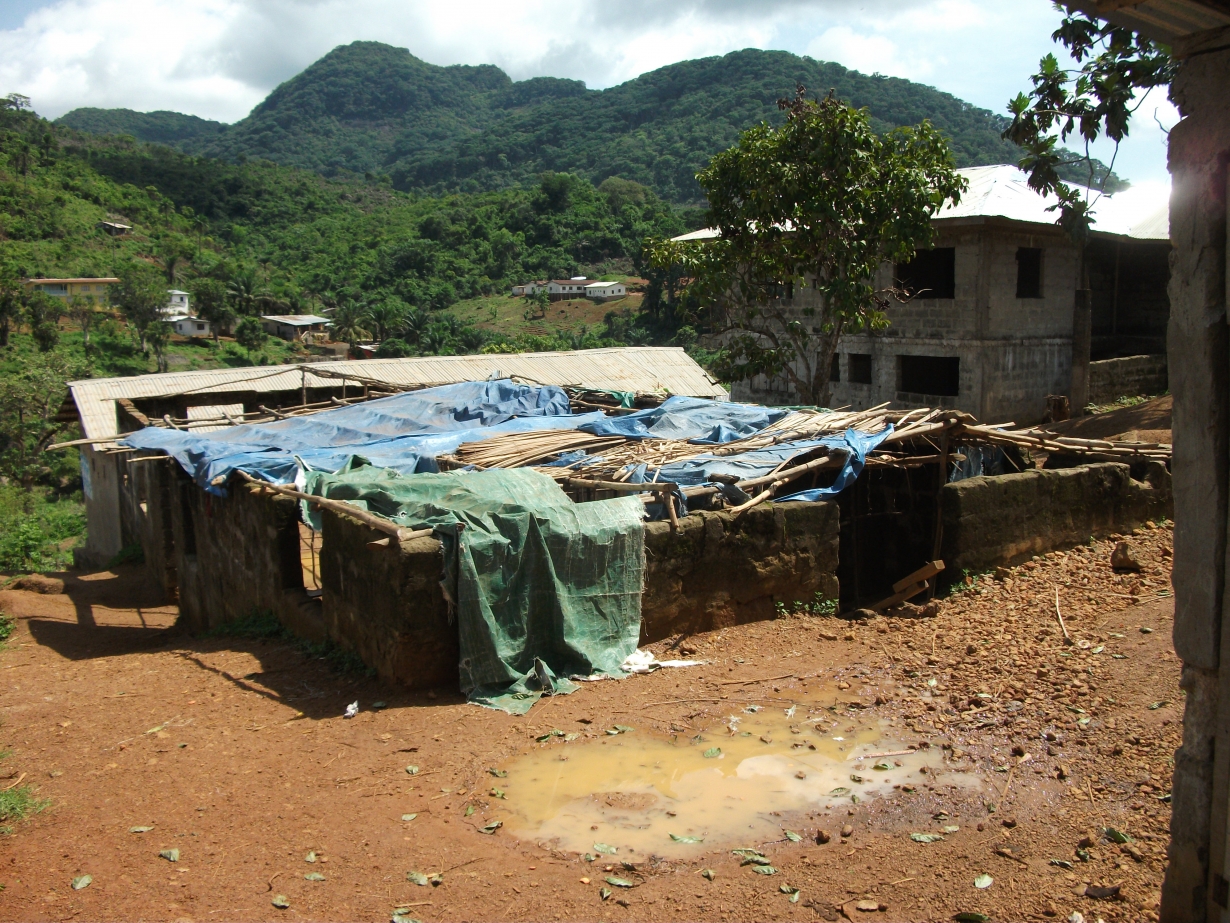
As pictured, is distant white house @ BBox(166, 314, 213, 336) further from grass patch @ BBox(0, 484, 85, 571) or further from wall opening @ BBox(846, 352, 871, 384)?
wall opening @ BBox(846, 352, 871, 384)

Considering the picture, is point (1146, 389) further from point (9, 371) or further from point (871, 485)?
point (9, 371)

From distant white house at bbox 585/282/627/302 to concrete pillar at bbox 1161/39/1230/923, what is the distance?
212ft

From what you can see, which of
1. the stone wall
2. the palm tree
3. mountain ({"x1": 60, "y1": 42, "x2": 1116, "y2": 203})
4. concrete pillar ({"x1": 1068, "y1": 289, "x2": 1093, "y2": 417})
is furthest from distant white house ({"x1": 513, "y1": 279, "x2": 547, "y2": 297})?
the stone wall

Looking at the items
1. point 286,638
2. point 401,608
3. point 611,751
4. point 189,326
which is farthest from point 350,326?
point 611,751

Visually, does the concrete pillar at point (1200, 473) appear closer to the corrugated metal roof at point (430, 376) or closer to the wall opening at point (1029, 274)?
the corrugated metal roof at point (430, 376)

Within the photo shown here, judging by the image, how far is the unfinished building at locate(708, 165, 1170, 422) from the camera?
18984 mm

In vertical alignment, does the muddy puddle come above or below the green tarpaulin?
below

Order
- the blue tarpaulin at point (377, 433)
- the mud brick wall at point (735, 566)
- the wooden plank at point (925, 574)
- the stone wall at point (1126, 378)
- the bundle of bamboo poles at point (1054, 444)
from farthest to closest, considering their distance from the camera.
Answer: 1. the stone wall at point (1126, 378)
2. the bundle of bamboo poles at point (1054, 444)
3. the blue tarpaulin at point (377, 433)
4. the wooden plank at point (925, 574)
5. the mud brick wall at point (735, 566)

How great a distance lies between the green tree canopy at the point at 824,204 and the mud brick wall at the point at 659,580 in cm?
713

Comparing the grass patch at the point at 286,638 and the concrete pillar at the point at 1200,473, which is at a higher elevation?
the concrete pillar at the point at 1200,473

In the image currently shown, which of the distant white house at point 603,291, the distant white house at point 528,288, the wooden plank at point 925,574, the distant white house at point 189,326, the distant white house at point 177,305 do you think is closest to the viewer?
the wooden plank at point 925,574

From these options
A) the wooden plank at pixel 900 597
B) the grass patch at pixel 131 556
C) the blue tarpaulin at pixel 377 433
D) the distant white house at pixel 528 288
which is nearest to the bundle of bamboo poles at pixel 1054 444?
the wooden plank at pixel 900 597

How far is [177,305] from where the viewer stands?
205 feet

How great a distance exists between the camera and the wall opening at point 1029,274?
2014cm
